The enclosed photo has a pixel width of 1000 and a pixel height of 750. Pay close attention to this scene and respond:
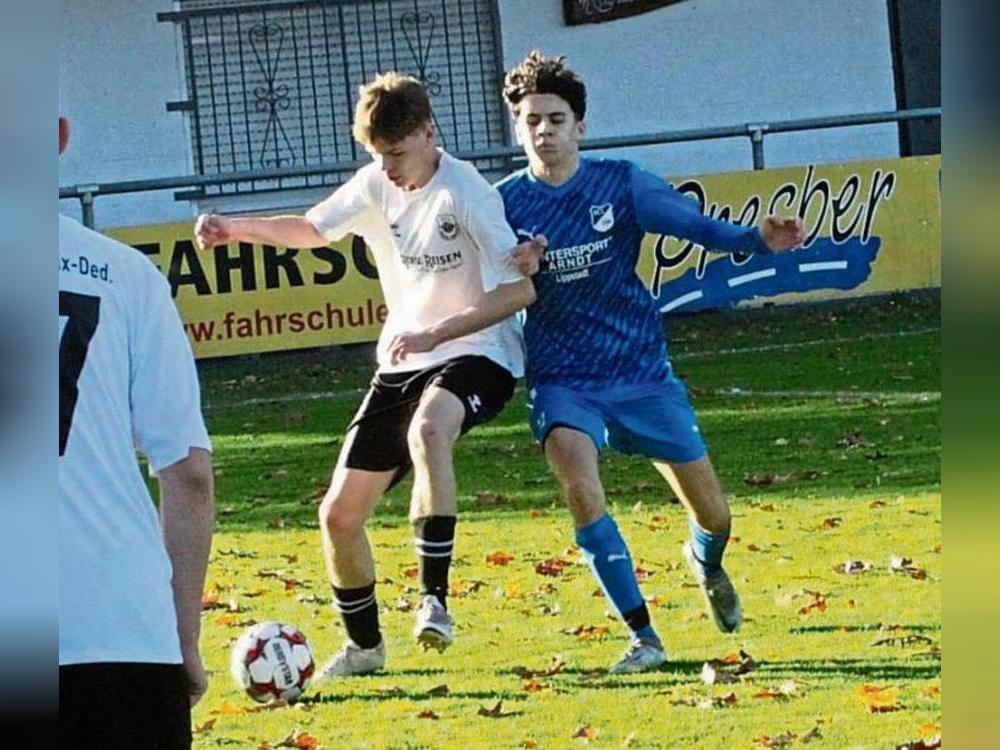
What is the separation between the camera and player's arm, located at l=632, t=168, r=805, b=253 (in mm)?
7012

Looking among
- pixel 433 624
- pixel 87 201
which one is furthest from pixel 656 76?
pixel 433 624

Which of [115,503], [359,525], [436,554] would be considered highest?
[115,503]

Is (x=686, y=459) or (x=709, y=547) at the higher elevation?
(x=686, y=459)

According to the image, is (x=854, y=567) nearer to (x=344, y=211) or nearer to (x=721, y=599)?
(x=721, y=599)

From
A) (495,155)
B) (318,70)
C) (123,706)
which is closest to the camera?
(123,706)

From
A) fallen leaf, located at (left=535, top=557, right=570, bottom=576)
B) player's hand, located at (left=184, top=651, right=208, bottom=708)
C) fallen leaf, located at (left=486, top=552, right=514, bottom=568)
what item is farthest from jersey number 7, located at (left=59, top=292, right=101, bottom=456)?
fallen leaf, located at (left=486, top=552, right=514, bottom=568)

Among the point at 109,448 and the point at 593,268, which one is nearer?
the point at 109,448

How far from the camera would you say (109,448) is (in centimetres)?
301

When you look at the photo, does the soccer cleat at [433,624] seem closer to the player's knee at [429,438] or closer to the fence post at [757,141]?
the player's knee at [429,438]

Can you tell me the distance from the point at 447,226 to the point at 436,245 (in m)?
0.10

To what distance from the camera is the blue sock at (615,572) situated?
711cm

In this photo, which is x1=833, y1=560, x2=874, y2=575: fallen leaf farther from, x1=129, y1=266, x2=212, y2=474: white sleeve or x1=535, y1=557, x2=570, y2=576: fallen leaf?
x1=129, y1=266, x2=212, y2=474: white sleeve

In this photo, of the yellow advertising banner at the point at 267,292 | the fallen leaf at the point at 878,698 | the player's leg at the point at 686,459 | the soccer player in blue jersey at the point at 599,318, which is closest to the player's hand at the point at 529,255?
the soccer player in blue jersey at the point at 599,318
